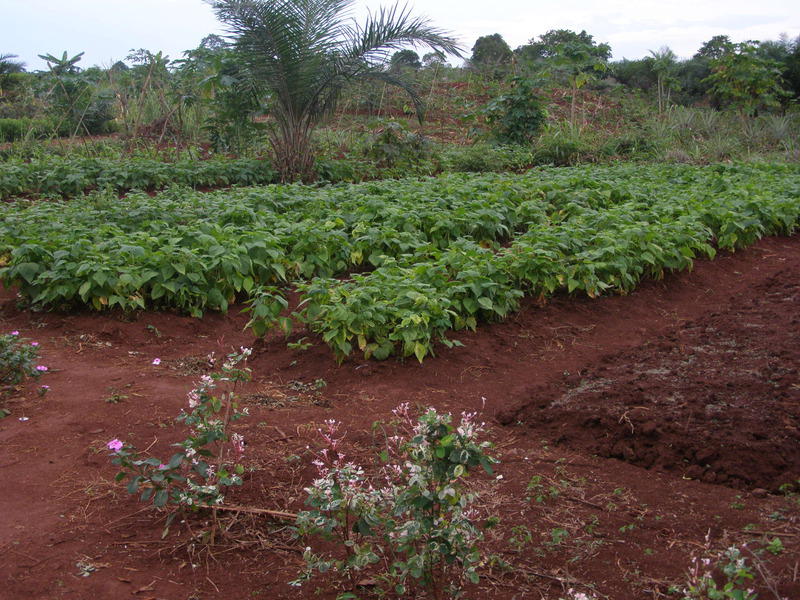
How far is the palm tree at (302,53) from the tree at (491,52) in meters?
13.3

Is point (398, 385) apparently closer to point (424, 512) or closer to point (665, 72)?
point (424, 512)

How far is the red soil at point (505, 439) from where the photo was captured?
2477 mm

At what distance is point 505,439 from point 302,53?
28.6 ft

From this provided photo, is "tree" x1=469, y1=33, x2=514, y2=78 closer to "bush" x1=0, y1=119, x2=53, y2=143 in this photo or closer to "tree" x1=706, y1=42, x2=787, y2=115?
"tree" x1=706, y1=42, x2=787, y2=115

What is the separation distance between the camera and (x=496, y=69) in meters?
23.0

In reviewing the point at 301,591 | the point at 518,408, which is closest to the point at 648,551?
the point at 301,591

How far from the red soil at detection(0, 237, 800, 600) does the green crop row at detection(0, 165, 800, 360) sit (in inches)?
8.1

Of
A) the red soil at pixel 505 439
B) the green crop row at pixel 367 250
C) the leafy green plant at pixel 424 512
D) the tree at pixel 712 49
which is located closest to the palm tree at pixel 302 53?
the green crop row at pixel 367 250

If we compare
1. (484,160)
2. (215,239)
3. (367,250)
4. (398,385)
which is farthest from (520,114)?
(398,385)

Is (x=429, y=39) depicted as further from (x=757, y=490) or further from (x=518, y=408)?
(x=757, y=490)

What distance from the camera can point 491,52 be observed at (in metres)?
27.0

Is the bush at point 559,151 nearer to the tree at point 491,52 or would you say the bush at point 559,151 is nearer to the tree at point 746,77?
the tree at point 746,77

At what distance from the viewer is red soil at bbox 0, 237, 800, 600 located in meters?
2.48

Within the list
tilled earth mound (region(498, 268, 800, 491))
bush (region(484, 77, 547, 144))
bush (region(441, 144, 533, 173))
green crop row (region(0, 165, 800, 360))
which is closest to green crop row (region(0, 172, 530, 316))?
green crop row (region(0, 165, 800, 360))
